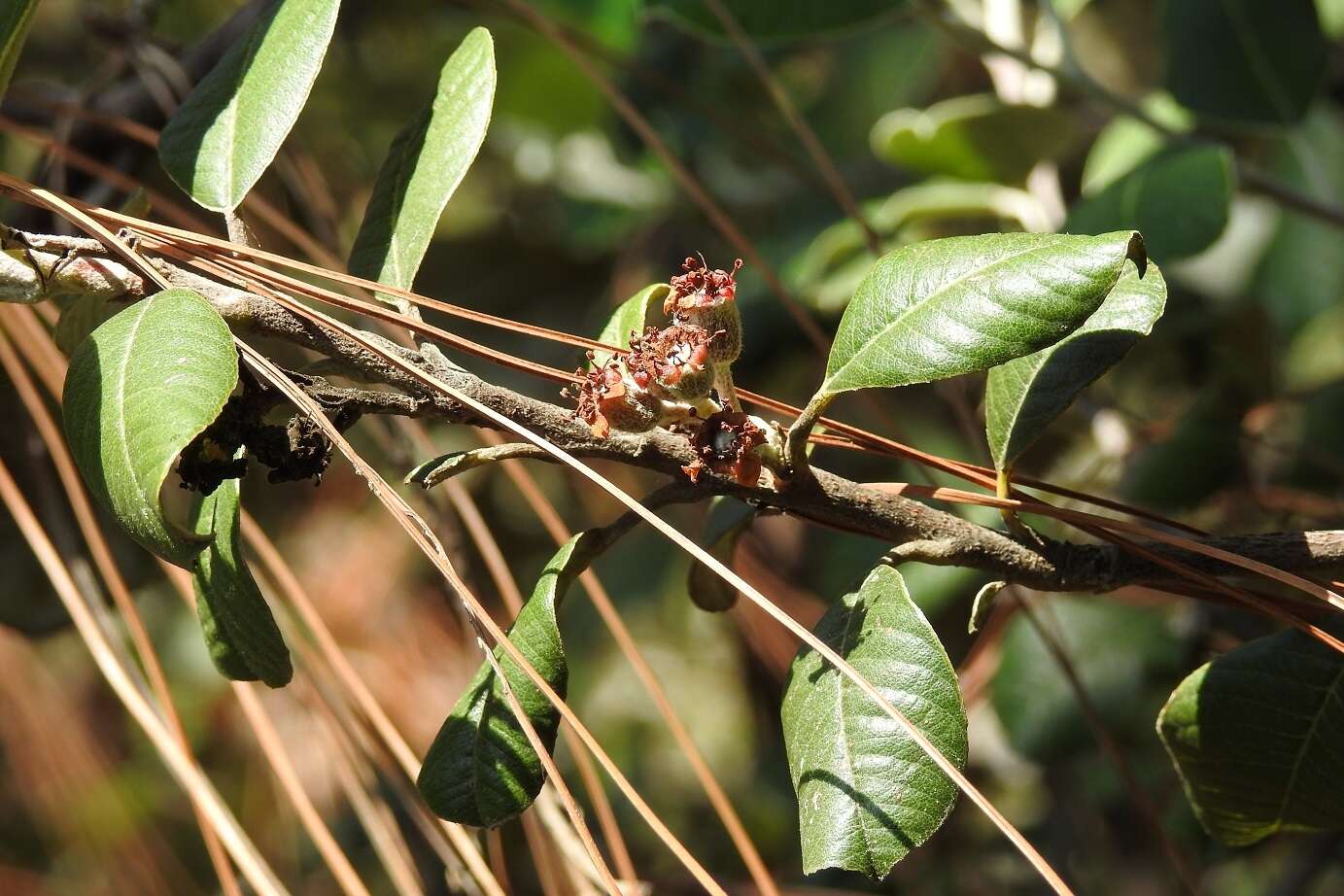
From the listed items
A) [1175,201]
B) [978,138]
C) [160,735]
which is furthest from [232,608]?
[978,138]

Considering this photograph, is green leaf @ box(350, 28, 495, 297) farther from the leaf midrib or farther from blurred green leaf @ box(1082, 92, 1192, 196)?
blurred green leaf @ box(1082, 92, 1192, 196)

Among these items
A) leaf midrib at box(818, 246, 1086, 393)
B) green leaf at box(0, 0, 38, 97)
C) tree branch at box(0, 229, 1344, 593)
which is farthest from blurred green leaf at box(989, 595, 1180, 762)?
green leaf at box(0, 0, 38, 97)

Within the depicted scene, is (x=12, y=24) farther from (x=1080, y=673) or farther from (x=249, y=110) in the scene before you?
(x=1080, y=673)

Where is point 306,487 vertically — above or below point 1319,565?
below

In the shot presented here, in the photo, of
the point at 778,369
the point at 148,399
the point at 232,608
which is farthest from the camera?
the point at 778,369

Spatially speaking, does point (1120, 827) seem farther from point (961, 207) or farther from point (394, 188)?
point (394, 188)

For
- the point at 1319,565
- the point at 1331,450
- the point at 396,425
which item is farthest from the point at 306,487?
the point at 1319,565
